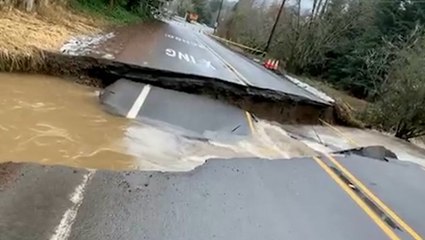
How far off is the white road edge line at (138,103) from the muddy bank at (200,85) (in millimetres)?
622

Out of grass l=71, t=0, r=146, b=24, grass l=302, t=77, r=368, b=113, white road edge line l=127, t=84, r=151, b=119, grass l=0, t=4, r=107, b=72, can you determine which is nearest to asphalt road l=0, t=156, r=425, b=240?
white road edge line l=127, t=84, r=151, b=119

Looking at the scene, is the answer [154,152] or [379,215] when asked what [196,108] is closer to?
[154,152]

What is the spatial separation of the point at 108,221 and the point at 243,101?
789 cm

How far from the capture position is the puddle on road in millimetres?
5406

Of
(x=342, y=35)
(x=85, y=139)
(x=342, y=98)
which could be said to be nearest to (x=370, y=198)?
(x=85, y=139)

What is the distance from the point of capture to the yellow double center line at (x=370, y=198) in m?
5.11

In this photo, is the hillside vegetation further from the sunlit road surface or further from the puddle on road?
the sunlit road surface

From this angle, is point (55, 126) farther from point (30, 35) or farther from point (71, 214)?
point (30, 35)

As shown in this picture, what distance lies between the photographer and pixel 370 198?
6059mm

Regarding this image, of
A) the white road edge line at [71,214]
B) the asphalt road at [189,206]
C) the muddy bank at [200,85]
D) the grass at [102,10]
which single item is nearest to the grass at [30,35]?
the muddy bank at [200,85]

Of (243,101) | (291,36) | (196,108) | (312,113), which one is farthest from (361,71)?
(196,108)

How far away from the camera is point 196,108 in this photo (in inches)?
375

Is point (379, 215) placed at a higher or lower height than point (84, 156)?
higher

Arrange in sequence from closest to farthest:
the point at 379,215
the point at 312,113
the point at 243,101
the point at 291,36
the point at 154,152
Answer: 1. the point at 379,215
2. the point at 154,152
3. the point at 243,101
4. the point at 312,113
5. the point at 291,36
